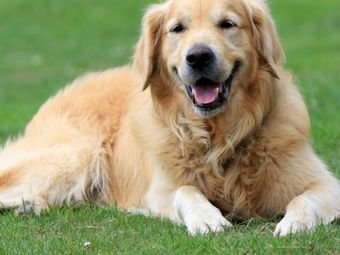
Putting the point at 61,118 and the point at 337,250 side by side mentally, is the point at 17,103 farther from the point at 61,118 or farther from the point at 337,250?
the point at 337,250

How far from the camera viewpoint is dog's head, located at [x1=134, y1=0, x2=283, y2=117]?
6605mm

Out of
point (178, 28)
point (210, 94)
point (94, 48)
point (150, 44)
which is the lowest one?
point (94, 48)

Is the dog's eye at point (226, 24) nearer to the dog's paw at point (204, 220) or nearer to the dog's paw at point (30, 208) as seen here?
the dog's paw at point (204, 220)

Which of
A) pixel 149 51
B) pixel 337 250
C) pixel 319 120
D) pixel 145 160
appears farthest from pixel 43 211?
pixel 319 120

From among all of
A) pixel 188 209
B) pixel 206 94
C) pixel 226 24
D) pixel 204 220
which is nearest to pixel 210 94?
pixel 206 94

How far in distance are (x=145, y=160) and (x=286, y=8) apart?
1840 centimetres

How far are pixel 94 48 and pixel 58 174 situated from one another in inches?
531

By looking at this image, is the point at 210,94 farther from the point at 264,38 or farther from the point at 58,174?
the point at 58,174

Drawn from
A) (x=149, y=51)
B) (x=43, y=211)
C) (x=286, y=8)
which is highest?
(x=149, y=51)

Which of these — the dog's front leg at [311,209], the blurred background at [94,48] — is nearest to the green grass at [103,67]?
the blurred background at [94,48]

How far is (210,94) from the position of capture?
6.74 metres

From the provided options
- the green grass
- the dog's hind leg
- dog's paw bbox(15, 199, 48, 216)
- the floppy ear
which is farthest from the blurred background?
dog's paw bbox(15, 199, 48, 216)

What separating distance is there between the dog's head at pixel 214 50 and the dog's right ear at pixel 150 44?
0.05ft

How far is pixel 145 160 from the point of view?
757 centimetres
